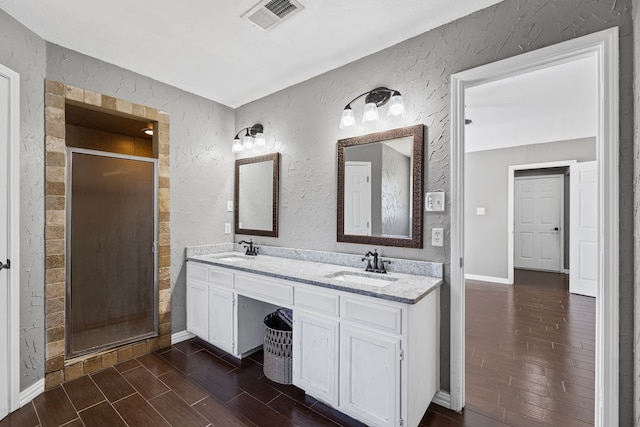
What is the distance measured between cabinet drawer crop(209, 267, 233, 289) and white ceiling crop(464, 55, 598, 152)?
2.87 metres

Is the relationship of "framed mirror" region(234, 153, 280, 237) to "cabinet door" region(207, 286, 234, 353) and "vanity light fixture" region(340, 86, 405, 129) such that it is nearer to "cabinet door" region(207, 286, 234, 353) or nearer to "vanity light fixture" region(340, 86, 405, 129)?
"cabinet door" region(207, 286, 234, 353)

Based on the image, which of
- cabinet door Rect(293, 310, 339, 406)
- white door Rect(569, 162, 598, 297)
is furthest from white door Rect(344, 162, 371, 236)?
white door Rect(569, 162, 598, 297)

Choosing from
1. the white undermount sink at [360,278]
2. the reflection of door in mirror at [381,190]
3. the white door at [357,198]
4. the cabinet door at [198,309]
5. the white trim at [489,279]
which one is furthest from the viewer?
the white trim at [489,279]

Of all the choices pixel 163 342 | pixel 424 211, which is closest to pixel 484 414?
pixel 424 211

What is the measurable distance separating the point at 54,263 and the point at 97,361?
2.87 feet

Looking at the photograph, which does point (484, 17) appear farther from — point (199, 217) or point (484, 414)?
point (199, 217)

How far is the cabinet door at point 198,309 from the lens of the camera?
274cm

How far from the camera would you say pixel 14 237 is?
6.24 ft

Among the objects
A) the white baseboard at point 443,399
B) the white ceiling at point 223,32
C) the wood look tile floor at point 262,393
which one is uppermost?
the white ceiling at point 223,32

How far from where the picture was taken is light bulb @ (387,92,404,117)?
209cm

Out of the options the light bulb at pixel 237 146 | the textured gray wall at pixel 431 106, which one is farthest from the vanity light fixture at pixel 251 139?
the textured gray wall at pixel 431 106

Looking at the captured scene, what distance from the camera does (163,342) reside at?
280 cm

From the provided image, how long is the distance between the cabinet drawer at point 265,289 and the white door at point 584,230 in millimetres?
4891

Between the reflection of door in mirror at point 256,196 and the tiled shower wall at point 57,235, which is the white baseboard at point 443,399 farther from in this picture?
the tiled shower wall at point 57,235
